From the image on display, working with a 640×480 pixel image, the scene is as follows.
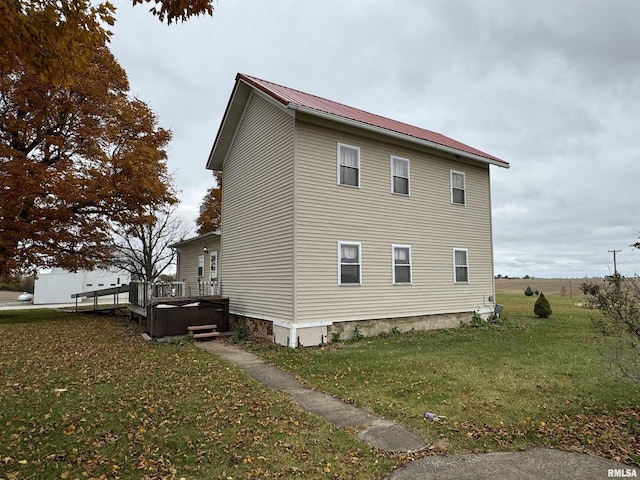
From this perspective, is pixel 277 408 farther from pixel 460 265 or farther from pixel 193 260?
pixel 193 260

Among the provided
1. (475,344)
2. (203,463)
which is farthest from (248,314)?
(203,463)

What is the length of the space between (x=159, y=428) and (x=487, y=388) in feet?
16.8

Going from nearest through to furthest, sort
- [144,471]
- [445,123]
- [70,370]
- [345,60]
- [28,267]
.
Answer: [144,471] < [70,370] < [345,60] < [28,267] < [445,123]

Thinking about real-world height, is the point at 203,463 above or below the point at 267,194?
below

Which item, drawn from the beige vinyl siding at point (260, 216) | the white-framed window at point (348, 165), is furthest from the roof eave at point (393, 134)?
the beige vinyl siding at point (260, 216)

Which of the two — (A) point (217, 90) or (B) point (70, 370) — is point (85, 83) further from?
(B) point (70, 370)

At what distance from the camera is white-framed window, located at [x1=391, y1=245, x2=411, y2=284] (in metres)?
12.8

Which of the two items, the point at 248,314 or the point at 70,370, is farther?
the point at 248,314

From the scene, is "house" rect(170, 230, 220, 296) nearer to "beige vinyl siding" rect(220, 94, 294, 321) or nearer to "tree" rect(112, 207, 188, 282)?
"beige vinyl siding" rect(220, 94, 294, 321)

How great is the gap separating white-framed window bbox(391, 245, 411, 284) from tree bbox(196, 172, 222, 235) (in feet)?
62.4

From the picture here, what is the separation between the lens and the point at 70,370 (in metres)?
7.88

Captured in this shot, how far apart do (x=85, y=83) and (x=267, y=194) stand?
401 inches

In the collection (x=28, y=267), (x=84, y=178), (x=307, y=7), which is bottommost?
(x=28, y=267)

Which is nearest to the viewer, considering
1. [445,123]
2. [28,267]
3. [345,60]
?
[345,60]
